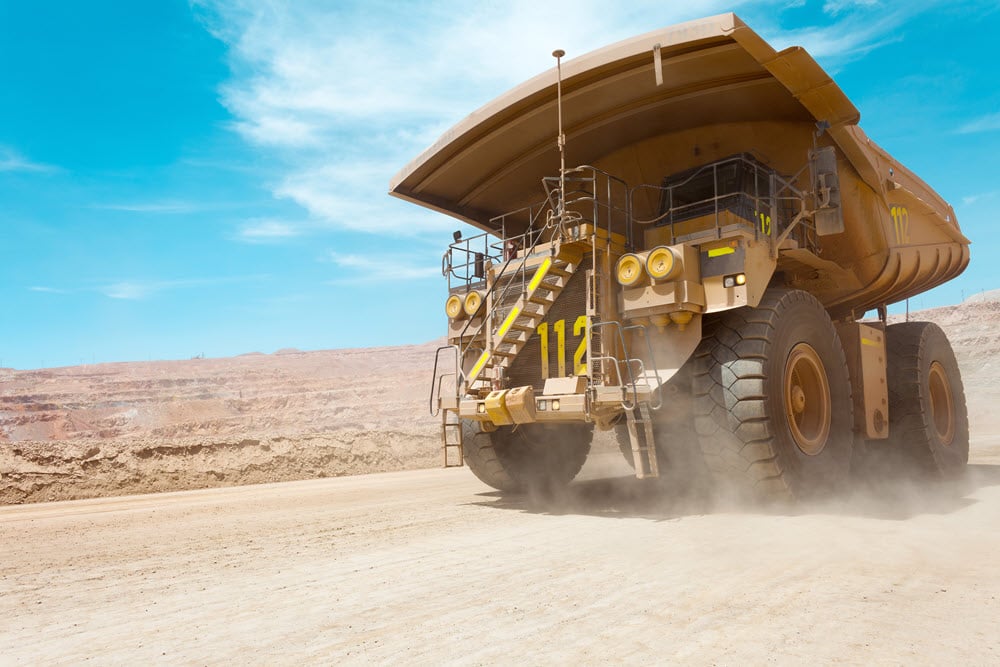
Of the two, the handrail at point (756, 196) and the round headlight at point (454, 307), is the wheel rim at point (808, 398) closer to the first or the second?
the handrail at point (756, 196)

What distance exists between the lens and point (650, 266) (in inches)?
276

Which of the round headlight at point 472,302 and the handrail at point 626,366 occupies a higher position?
the round headlight at point 472,302

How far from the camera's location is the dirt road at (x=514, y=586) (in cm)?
315

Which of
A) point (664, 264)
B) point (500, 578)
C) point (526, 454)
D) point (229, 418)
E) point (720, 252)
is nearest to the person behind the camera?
point (500, 578)

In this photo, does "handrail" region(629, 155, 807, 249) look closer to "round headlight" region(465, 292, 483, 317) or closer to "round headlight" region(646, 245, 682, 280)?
"round headlight" region(646, 245, 682, 280)

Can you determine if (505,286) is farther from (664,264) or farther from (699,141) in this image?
(699,141)

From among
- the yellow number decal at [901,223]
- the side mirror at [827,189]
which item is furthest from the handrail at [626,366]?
the yellow number decal at [901,223]

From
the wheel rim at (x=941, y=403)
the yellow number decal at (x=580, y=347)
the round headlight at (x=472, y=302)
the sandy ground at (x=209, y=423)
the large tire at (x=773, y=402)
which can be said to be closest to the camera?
the large tire at (x=773, y=402)

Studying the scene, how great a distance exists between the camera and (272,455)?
1334cm

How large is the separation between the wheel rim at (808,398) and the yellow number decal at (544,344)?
2447mm

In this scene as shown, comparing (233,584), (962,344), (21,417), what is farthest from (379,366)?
(233,584)

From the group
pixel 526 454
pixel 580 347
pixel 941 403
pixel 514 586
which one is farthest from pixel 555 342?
pixel 941 403

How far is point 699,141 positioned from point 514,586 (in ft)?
21.6

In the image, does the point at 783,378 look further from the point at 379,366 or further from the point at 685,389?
the point at 379,366
